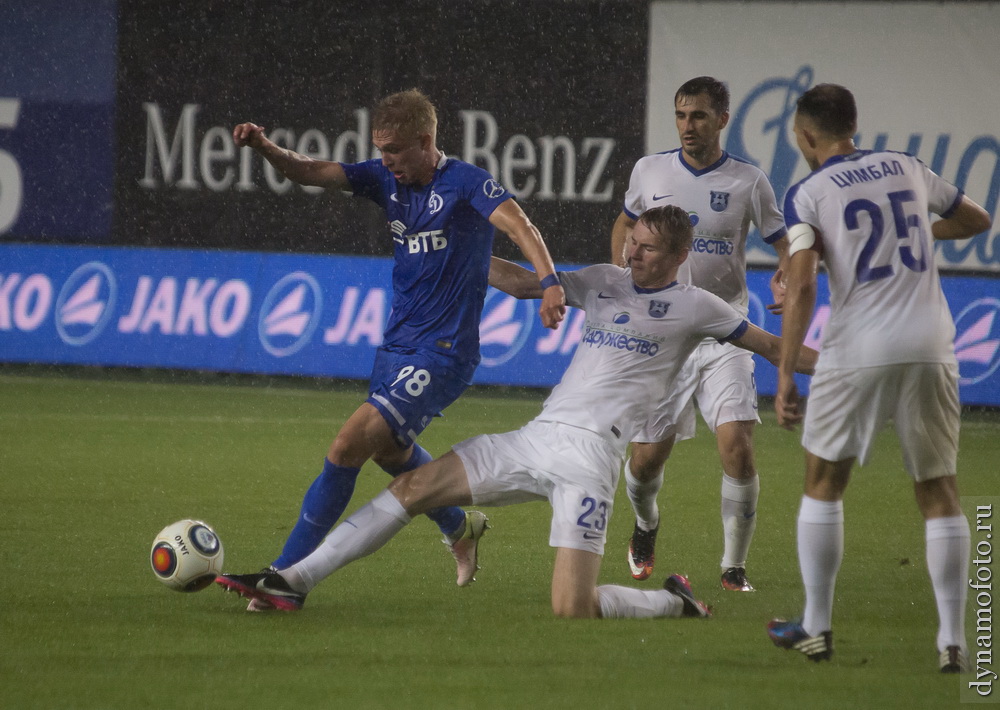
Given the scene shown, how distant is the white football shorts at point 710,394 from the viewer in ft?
17.7

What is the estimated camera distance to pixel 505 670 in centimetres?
392

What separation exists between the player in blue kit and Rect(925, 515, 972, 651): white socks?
1.53m

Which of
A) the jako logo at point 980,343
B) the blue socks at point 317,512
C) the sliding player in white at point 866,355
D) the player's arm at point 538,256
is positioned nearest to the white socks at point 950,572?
the sliding player in white at point 866,355

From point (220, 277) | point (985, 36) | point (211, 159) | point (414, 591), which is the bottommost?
point (414, 591)

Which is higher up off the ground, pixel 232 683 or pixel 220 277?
pixel 220 277

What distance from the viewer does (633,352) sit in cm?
474

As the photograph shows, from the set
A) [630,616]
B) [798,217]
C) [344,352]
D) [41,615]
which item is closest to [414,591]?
[630,616]

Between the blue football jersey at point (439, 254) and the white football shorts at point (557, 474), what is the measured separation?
1.45 ft

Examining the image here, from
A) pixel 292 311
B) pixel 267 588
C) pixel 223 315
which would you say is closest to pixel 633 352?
pixel 267 588

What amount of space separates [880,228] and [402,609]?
1958mm

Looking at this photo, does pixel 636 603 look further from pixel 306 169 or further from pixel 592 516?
pixel 306 169

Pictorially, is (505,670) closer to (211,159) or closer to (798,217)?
(798,217)

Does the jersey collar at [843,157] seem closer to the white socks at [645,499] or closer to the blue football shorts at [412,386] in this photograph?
the blue football shorts at [412,386]

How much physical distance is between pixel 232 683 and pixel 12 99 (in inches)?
432
